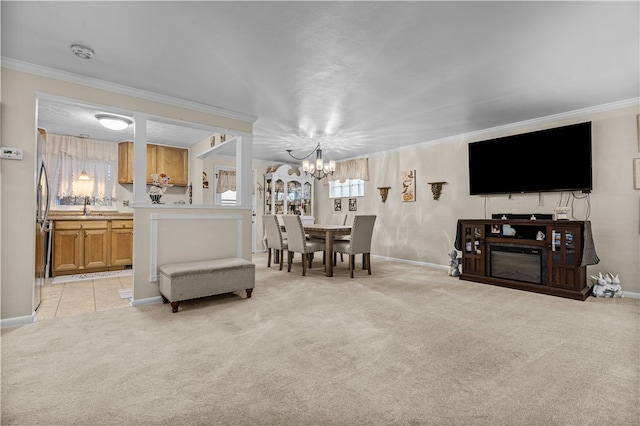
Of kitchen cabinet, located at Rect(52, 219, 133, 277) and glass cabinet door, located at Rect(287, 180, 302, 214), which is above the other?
glass cabinet door, located at Rect(287, 180, 302, 214)

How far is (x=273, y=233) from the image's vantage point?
17.2 feet

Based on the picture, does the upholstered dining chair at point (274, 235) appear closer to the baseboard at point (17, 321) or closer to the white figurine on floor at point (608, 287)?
the baseboard at point (17, 321)

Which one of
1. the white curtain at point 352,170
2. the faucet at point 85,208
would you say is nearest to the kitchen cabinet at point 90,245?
the faucet at point 85,208

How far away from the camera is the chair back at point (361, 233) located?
453cm

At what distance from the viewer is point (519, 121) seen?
4.32 m

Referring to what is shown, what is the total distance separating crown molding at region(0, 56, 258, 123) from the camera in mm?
2689

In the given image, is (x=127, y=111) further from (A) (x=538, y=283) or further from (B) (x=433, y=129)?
(A) (x=538, y=283)

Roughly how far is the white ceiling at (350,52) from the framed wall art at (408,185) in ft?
6.26

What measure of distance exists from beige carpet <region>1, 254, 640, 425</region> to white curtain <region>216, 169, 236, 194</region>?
3.93 m

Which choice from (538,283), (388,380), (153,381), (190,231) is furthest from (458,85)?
(153,381)

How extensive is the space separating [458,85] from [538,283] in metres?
2.65

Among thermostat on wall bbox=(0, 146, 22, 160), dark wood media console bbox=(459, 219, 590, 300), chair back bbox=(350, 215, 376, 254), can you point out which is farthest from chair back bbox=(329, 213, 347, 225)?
thermostat on wall bbox=(0, 146, 22, 160)

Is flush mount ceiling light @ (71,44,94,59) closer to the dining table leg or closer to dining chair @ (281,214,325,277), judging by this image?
dining chair @ (281,214,325,277)

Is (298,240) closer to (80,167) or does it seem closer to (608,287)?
(608,287)
